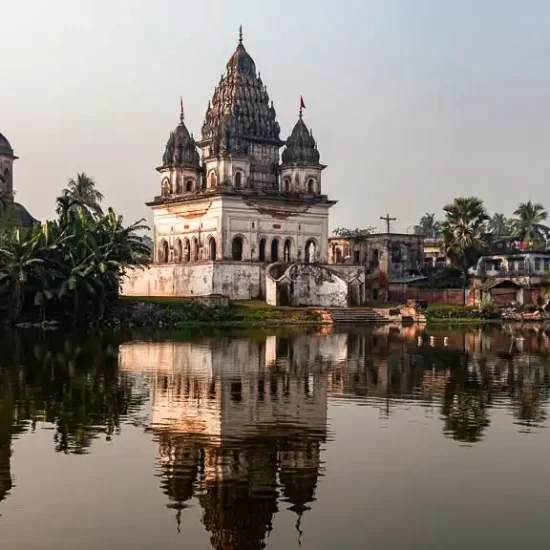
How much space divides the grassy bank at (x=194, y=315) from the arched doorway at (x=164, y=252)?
1191 cm

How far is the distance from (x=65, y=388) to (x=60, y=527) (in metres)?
11.6

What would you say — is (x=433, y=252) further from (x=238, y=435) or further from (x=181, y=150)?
(x=238, y=435)

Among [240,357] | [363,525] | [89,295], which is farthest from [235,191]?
[363,525]

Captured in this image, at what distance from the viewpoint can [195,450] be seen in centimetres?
1462

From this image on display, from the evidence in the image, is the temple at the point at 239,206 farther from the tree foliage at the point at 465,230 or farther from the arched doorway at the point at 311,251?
the tree foliage at the point at 465,230

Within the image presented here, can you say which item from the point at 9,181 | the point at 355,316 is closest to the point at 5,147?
the point at 9,181

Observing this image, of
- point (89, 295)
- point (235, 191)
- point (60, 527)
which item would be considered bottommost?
point (60, 527)

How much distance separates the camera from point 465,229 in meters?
68.9

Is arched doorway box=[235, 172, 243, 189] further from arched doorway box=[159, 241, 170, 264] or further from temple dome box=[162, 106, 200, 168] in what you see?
arched doorway box=[159, 241, 170, 264]

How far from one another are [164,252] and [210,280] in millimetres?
9157

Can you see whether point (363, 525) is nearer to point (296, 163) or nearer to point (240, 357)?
point (240, 357)

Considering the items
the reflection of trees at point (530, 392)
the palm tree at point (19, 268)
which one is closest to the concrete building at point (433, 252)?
the palm tree at point (19, 268)

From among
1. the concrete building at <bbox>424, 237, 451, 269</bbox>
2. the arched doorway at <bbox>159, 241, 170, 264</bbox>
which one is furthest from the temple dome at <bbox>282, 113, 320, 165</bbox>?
the concrete building at <bbox>424, 237, 451, 269</bbox>

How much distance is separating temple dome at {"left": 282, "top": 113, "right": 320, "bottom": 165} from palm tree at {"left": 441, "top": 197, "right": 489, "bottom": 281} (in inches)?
424
